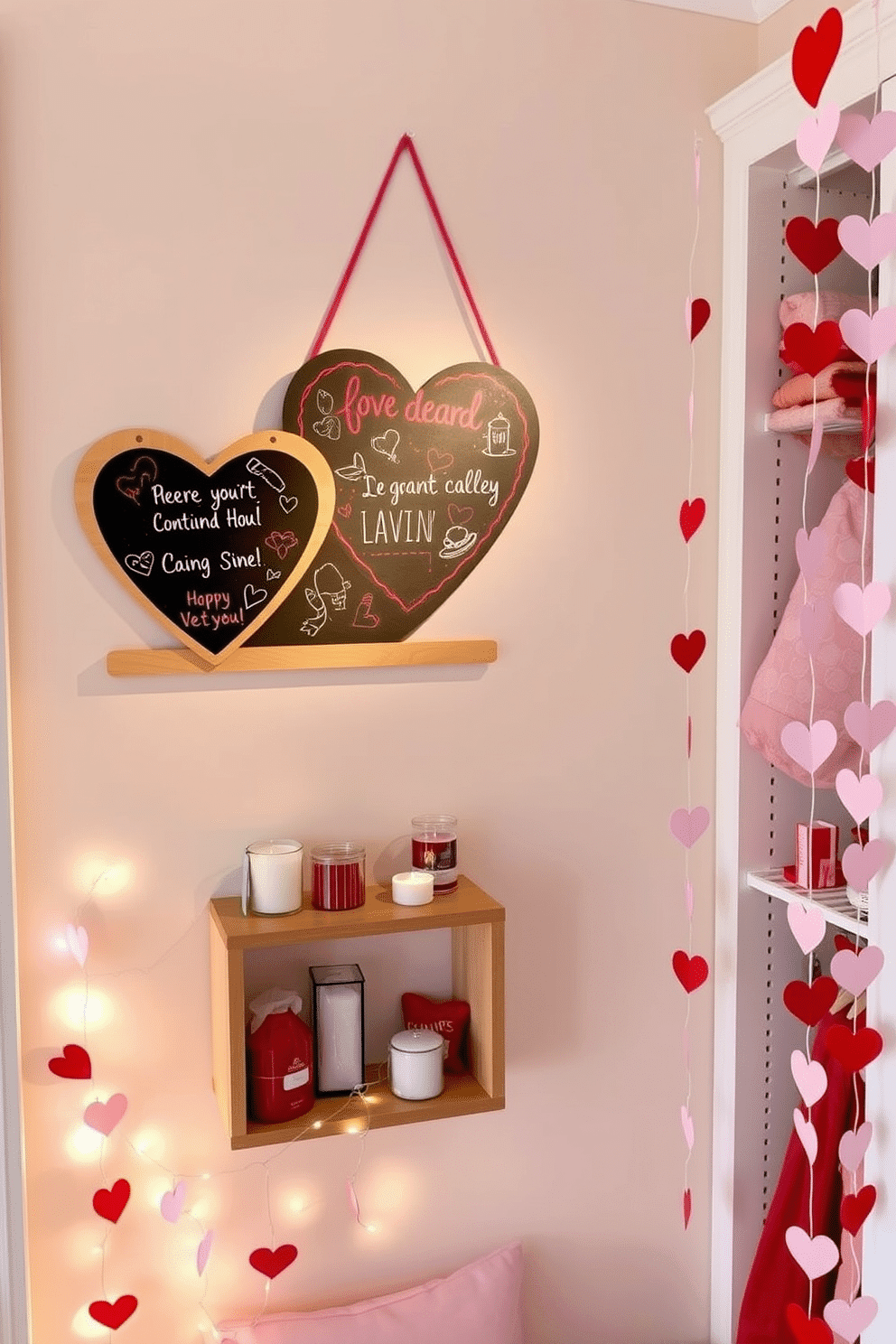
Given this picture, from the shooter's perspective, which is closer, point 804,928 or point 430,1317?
point 804,928

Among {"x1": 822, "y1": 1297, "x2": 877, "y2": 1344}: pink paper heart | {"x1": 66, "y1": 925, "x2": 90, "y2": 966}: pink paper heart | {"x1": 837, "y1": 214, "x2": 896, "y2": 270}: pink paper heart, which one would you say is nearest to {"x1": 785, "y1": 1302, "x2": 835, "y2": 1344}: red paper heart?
{"x1": 822, "y1": 1297, "x2": 877, "y2": 1344}: pink paper heart

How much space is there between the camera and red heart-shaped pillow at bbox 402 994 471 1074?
1.67 metres

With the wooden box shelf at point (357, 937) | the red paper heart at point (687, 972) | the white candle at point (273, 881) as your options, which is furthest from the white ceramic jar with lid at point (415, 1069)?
the red paper heart at point (687, 972)

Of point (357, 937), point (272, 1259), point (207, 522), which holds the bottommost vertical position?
point (272, 1259)

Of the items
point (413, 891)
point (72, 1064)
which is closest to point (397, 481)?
point (413, 891)

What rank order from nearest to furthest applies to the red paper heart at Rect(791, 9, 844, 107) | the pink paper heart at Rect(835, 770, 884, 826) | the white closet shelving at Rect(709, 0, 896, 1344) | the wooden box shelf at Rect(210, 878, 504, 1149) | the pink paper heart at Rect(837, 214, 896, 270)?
the red paper heart at Rect(791, 9, 844, 107) < the pink paper heart at Rect(837, 214, 896, 270) < the pink paper heart at Rect(835, 770, 884, 826) < the wooden box shelf at Rect(210, 878, 504, 1149) < the white closet shelving at Rect(709, 0, 896, 1344)

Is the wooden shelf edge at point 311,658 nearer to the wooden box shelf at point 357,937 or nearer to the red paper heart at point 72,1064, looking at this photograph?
the wooden box shelf at point 357,937

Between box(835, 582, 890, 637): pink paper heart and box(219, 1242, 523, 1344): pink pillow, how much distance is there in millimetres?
1111

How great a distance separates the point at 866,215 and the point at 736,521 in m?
0.53

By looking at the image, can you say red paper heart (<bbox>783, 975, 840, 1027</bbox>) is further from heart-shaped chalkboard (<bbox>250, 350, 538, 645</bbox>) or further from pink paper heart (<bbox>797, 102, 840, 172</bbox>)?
pink paper heart (<bbox>797, 102, 840, 172</bbox>)

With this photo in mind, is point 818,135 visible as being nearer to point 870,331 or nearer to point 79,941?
point 870,331

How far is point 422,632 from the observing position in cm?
168

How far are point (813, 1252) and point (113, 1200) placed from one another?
36.0 inches

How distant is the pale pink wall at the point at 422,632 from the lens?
150 centimetres
